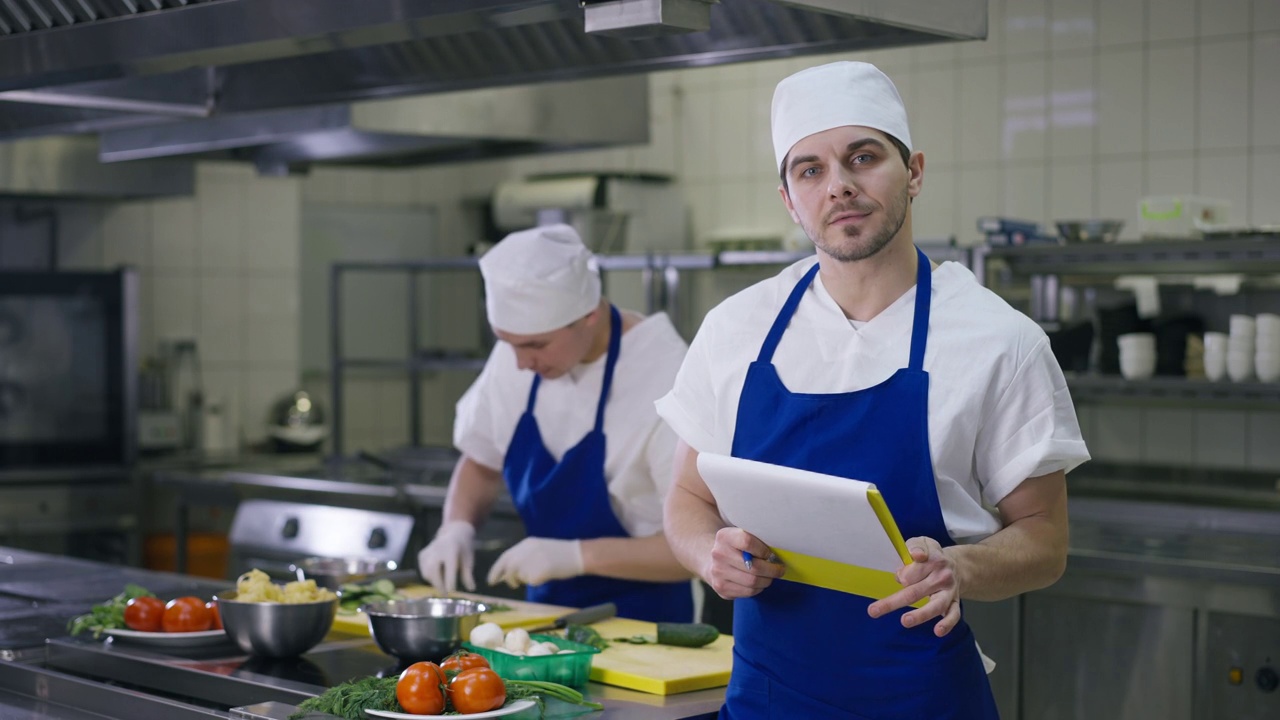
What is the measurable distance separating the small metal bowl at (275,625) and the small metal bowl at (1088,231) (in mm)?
2811

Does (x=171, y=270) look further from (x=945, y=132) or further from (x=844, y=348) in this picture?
(x=844, y=348)

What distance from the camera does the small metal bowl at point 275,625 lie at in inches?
85.1

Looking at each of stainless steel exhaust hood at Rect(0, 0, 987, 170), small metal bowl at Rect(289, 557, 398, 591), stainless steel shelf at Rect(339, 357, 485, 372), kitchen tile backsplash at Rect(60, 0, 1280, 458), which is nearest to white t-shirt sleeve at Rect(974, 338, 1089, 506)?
stainless steel exhaust hood at Rect(0, 0, 987, 170)

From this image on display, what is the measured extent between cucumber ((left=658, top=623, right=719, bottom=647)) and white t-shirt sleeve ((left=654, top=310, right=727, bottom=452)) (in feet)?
1.20

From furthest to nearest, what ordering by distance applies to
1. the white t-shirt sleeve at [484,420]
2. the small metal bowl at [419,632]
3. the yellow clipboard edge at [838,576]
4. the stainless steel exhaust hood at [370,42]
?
the white t-shirt sleeve at [484,420] → the small metal bowl at [419,632] → the stainless steel exhaust hood at [370,42] → the yellow clipboard edge at [838,576]

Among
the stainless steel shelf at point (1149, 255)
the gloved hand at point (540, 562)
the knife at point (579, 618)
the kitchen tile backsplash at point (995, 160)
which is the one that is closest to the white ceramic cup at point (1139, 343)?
the stainless steel shelf at point (1149, 255)

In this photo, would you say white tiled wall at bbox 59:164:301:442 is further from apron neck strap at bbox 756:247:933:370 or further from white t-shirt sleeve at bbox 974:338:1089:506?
white t-shirt sleeve at bbox 974:338:1089:506

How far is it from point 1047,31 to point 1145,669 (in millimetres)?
3112

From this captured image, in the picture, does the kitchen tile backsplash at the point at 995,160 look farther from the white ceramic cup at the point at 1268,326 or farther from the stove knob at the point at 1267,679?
the stove knob at the point at 1267,679

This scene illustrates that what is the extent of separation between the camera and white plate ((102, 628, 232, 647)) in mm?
2275

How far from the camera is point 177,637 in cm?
227

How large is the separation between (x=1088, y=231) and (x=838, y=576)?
2868 millimetres

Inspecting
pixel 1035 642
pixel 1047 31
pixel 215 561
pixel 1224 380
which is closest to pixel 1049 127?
pixel 1047 31

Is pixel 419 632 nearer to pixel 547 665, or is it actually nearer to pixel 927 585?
pixel 547 665
